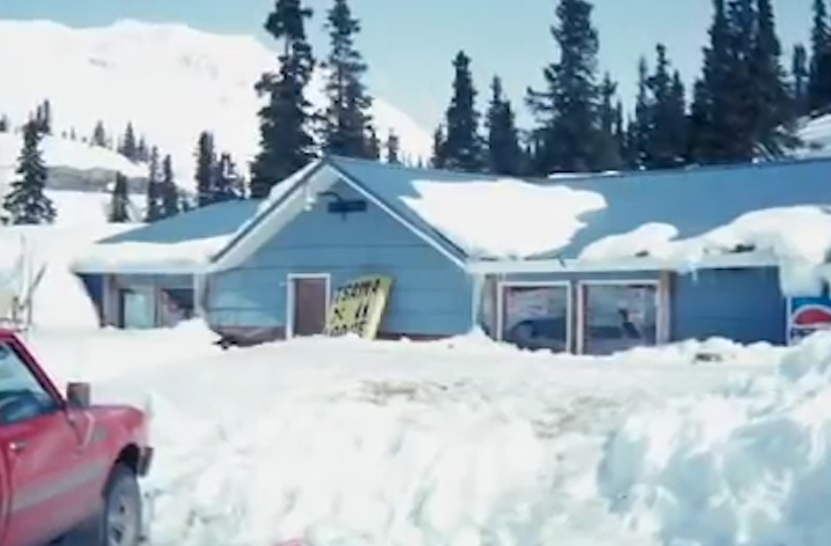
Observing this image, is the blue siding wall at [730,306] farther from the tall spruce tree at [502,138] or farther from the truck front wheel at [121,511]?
the tall spruce tree at [502,138]

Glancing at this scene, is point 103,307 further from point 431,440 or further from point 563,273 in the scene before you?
point 431,440

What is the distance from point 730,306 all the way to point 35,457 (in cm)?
1450

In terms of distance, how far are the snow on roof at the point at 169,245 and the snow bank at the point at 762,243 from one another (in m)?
9.75

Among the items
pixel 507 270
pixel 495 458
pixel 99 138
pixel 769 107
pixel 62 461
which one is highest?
pixel 99 138

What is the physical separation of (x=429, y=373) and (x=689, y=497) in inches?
257

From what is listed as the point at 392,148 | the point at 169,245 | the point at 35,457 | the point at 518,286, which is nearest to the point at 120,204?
the point at 392,148

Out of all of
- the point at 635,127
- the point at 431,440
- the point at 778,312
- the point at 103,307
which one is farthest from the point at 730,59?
the point at 431,440

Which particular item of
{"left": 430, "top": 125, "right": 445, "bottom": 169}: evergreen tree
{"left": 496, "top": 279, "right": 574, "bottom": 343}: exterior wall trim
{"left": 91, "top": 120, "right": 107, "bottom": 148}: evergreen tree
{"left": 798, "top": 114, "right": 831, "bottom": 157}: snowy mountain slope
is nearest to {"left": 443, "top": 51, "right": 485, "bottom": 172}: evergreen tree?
{"left": 430, "top": 125, "right": 445, "bottom": 169}: evergreen tree

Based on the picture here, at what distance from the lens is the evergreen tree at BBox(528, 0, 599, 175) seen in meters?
52.2

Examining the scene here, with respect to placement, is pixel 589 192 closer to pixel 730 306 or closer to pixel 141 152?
pixel 730 306

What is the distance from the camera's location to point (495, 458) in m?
9.33

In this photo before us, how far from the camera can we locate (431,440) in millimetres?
9734

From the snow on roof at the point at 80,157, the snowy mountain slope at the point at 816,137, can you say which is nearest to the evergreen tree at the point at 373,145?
the snowy mountain slope at the point at 816,137

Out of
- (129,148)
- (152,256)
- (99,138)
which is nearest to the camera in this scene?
(152,256)
